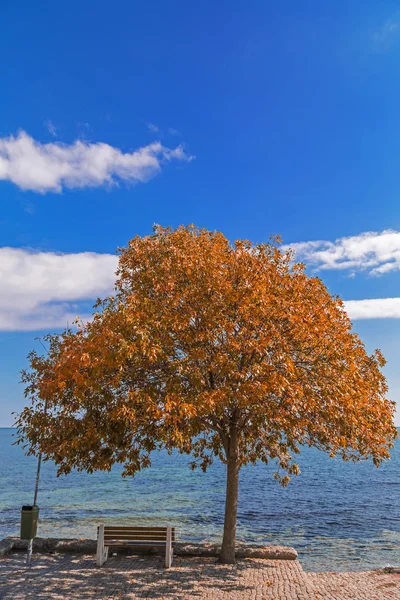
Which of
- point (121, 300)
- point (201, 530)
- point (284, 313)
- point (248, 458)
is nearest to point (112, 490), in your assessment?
point (201, 530)

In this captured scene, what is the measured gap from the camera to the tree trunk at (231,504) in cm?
1469

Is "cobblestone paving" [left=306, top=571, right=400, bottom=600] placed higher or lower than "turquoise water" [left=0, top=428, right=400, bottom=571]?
higher

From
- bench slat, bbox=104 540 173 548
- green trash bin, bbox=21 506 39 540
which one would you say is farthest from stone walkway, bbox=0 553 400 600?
green trash bin, bbox=21 506 39 540

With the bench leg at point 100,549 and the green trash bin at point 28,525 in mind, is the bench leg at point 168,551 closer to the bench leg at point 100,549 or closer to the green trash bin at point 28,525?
the bench leg at point 100,549

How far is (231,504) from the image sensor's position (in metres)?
15.1

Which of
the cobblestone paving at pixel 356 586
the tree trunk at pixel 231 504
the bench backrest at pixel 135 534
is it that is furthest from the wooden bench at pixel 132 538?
the cobblestone paving at pixel 356 586

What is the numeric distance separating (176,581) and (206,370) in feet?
19.8

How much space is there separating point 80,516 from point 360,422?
87.1 ft

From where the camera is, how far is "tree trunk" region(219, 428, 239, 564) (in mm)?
14688

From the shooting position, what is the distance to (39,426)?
1448 centimetres

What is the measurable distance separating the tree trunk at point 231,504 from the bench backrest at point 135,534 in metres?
2.10

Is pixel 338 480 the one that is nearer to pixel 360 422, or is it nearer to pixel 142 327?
pixel 360 422

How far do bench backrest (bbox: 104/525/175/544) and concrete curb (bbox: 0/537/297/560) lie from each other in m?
1.43

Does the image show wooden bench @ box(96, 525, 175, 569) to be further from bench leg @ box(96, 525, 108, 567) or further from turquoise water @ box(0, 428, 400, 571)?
turquoise water @ box(0, 428, 400, 571)
